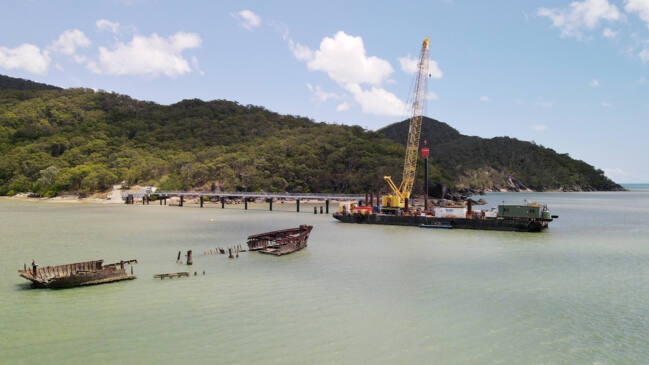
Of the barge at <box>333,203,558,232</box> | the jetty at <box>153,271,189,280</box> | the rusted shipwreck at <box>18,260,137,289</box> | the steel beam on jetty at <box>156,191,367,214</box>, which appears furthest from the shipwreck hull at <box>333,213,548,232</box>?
the rusted shipwreck at <box>18,260,137,289</box>

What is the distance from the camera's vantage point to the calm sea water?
60.6 feet

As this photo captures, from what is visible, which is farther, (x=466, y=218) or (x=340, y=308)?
(x=466, y=218)

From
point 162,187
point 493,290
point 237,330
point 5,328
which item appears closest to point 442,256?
point 493,290

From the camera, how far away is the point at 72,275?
91.2ft

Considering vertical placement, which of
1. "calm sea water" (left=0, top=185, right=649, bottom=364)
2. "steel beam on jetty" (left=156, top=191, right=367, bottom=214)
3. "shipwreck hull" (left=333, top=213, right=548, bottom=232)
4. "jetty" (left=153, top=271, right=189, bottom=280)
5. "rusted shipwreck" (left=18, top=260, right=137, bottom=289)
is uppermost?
"steel beam on jetty" (left=156, top=191, right=367, bottom=214)

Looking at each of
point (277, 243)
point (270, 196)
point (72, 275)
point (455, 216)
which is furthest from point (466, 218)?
point (270, 196)

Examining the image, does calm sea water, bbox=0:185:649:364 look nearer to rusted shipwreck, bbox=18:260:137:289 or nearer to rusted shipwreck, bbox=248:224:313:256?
rusted shipwreck, bbox=18:260:137:289

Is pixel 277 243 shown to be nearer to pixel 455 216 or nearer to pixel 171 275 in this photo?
pixel 171 275

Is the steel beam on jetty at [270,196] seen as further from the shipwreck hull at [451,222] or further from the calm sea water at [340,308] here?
the calm sea water at [340,308]

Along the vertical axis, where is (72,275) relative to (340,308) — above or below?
above

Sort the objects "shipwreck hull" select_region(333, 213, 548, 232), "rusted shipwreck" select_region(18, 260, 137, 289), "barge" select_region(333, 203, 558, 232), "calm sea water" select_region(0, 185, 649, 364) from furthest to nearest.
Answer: "barge" select_region(333, 203, 558, 232), "shipwreck hull" select_region(333, 213, 548, 232), "rusted shipwreck" select_region(18, 260, 137, 289), "calm sea water" select_region(0, 185, 649, 364)

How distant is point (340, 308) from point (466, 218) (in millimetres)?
46976

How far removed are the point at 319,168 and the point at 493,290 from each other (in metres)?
142

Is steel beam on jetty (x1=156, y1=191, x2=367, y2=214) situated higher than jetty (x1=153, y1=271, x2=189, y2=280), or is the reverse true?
steel beam on jetty (x1=156, y1=191, x2=367, y2=214)
